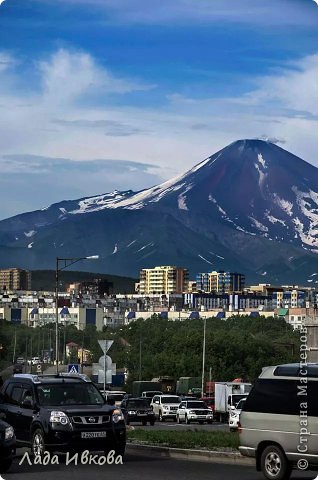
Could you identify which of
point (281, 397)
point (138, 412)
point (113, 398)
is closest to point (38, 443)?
point (113, 398)

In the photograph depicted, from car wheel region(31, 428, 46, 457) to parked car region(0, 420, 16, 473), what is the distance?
155cm

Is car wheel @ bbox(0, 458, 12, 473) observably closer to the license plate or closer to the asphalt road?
the asphalt road

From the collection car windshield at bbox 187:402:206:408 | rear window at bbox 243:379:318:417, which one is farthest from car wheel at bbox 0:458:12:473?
car windshield at bbox 187:402:206:408

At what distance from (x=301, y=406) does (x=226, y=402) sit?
46.0 m

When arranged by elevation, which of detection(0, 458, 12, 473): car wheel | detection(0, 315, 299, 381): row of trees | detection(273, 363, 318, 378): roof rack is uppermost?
detection(0, 315, 299, 381): row of trees

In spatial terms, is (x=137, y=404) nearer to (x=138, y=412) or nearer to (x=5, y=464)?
(x=138, y=412)

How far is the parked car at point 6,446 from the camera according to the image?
73.3 feet

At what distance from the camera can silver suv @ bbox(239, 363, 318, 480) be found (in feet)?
66.4

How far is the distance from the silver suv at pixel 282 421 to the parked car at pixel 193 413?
Result: 121ft

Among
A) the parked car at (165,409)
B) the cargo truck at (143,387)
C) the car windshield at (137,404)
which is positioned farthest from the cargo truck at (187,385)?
the car windshield at (137,404)

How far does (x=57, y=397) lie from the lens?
25.1 metres

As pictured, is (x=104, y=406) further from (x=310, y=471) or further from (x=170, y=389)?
(x=170, y=389)

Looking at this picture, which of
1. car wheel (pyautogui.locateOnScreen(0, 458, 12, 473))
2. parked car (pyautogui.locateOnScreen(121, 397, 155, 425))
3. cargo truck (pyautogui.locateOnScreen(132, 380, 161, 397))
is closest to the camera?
car wheel (pyautogui.locateOnScreen(0, 458, 12, 473))

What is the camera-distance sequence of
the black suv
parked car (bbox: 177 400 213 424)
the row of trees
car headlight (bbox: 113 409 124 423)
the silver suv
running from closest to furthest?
the silver suv
the black suv
car headlight (bbox: 113 409 124 423)
parked car (bbox: 177 400 213 424)
the row of trees
